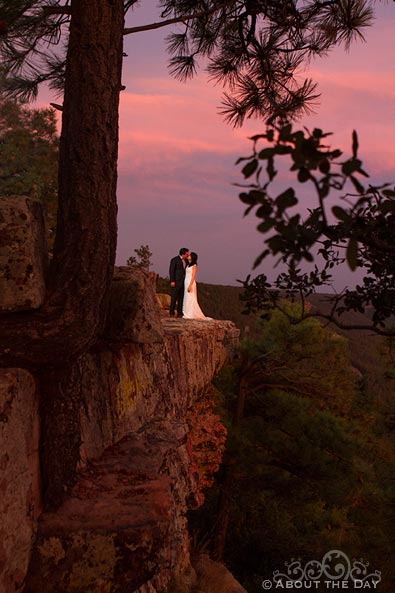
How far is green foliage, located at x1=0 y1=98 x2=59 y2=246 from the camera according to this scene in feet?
61.5

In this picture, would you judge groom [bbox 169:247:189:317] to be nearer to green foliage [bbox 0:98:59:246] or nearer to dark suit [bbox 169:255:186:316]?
dark suit [bbox 169:255:186:316]

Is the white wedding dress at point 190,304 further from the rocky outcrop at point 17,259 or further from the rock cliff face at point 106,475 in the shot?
the rocky outcrop at point 17,259

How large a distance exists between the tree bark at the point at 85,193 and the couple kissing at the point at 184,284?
10048 millimetres

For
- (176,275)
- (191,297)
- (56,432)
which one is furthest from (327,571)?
(56,432)

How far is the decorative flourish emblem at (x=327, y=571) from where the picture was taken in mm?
15125

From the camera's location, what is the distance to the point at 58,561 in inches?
123

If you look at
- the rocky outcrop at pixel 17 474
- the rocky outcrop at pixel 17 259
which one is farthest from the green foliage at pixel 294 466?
the rocky outcrop at pixel 17 259

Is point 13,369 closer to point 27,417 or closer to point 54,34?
point 27,417

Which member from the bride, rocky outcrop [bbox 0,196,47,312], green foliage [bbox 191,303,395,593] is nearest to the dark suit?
the bride

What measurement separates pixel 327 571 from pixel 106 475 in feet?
46.5

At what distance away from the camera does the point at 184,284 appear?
14.1 meters

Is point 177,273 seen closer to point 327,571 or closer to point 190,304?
point 190,304

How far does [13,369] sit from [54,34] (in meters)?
4.16

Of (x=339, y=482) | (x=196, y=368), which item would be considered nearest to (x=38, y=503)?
(x=196, y=368)
